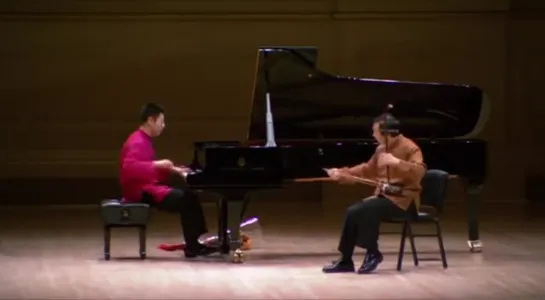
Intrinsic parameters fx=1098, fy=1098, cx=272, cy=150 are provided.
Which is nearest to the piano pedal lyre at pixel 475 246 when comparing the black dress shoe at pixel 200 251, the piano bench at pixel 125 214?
the black dress shoe at pixel 200 251

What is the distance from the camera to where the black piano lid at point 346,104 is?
7.87 meters

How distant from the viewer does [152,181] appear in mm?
7781

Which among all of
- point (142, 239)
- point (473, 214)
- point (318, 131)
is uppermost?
point (318, 131)

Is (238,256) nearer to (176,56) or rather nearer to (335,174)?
(335,174)

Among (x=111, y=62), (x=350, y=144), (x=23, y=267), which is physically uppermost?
(x=111, y=62)

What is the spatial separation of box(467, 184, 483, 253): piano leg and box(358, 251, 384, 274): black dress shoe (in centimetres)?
116

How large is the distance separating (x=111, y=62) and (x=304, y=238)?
3487 mm

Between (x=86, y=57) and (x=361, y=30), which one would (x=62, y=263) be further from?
(x=361, y=30)

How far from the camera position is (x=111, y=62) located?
11.3 meters

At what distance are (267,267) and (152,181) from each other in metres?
1.05

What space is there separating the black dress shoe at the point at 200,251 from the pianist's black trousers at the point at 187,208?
0.07 ft

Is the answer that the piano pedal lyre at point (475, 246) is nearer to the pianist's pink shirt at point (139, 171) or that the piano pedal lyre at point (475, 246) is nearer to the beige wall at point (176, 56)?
the pianist's pink shirt at point (139, 171)

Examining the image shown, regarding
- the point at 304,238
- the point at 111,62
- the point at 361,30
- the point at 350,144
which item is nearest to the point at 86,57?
the point at 111,62

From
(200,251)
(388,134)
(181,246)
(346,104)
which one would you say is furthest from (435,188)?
(181,246)
